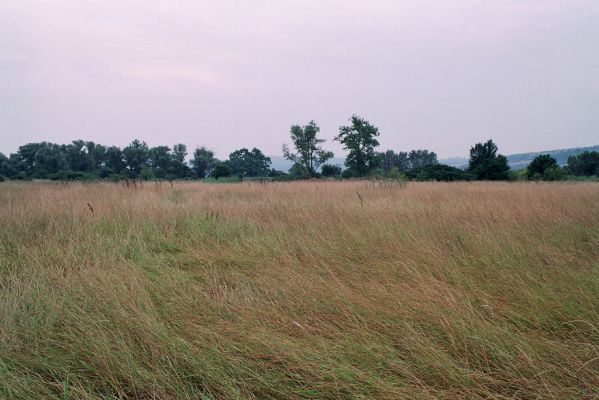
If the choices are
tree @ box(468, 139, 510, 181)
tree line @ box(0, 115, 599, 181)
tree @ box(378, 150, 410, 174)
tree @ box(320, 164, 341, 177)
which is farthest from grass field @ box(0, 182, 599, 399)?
tree @ box(378, 150, 410, 174)

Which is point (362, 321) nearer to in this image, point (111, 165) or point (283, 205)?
point (283, 205)

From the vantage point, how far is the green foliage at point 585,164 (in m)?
44.2

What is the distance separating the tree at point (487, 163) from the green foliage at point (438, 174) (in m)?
3.38

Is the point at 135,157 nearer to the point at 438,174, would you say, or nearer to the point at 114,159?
the point at 114,159

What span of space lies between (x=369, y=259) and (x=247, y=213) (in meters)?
3.48

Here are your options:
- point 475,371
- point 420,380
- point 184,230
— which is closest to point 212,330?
point 420,380

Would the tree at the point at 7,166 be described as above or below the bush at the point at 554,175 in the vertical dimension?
above

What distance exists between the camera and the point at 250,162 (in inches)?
2798

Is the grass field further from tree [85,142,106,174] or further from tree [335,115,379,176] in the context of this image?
tree [85,142,106,174]

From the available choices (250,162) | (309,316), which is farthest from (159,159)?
(309,316)

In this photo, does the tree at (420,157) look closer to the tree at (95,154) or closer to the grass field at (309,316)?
the tree at (95,154)

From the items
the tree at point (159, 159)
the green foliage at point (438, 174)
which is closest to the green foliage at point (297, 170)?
the green foliage at point (438, 174)

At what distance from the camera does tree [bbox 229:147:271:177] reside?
68.6m

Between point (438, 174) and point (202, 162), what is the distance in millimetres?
43371
